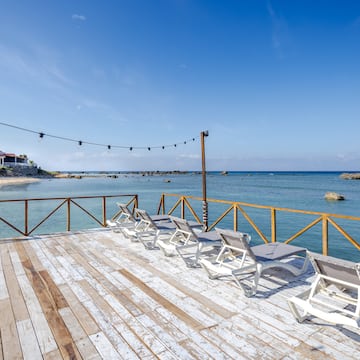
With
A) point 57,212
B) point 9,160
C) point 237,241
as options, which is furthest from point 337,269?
point 9,160

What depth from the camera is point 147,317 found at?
247 centimetres

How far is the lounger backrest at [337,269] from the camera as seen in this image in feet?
7.54

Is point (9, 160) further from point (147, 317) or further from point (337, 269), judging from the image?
point (337, 269)

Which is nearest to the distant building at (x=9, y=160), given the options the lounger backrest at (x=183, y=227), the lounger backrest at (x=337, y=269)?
the lounger backrest at (x=183, y=227)

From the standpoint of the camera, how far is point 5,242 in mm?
5477

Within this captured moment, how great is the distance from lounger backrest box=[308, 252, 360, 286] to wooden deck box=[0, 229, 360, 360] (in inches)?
17.9

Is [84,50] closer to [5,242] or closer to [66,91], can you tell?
[66,91]

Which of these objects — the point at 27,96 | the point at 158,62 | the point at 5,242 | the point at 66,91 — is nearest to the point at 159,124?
the point at 158,62

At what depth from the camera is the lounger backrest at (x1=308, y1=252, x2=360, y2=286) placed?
2297mm

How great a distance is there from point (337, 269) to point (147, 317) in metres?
1.98

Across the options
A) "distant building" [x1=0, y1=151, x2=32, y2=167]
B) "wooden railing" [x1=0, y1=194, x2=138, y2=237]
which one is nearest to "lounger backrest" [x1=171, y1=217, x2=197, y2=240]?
"wooden railing" [x1=0, y1=194, x2=138, y2=237]

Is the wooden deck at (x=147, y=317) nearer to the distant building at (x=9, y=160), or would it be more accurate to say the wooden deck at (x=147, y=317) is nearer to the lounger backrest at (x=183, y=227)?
the lounger backrest at (x=183, y=227)

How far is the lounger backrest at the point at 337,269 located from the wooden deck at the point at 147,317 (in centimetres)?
45

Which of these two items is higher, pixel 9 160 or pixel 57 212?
Result: pixel 9 160
